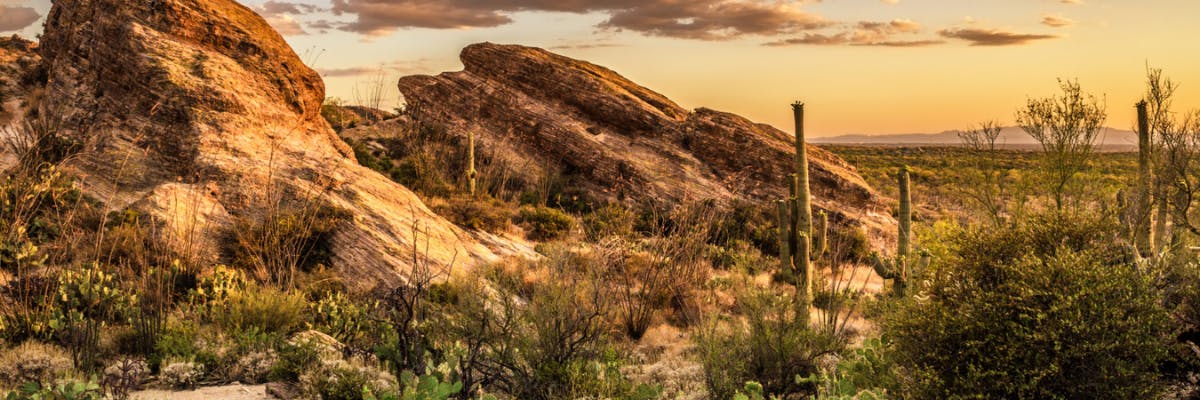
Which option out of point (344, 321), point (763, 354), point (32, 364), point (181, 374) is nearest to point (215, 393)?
point (181, 374)

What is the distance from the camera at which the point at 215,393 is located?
7172mm

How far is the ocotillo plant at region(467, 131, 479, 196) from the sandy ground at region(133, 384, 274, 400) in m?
12.6

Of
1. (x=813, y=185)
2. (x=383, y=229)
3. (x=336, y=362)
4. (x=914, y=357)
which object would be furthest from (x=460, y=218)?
(x=914, y=357)

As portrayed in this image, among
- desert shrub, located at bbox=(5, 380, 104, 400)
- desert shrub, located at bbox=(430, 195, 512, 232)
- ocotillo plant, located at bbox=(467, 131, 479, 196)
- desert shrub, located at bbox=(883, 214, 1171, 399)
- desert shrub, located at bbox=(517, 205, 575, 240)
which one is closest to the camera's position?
desert shrub, located at bbox=(883, 214, 1171, 399)

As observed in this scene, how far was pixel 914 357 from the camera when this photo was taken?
571 centimetres

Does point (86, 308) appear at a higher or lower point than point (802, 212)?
lower

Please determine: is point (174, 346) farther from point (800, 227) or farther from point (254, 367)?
point (800, 227)

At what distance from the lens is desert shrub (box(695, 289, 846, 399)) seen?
738cm

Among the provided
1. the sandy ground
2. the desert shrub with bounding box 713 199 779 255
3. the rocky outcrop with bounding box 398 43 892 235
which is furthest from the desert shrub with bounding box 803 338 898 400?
the rocky outcrop with bounding box 398 43 892 235

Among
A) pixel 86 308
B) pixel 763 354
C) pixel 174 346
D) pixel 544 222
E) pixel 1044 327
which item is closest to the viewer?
pixel 1044 327

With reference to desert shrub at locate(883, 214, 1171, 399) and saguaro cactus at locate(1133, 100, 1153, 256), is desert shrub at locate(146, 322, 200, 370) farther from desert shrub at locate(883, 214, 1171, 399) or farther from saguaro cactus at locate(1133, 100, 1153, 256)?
saguaro cactus at locate(1133, 100, 1153, 256)

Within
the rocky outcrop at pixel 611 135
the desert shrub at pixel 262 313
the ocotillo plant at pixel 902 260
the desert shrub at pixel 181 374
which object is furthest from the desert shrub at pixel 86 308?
the rocky outcrop at pixel 611 135

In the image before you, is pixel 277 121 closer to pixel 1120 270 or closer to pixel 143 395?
pixel 143 395

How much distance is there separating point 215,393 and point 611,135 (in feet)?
56.3
